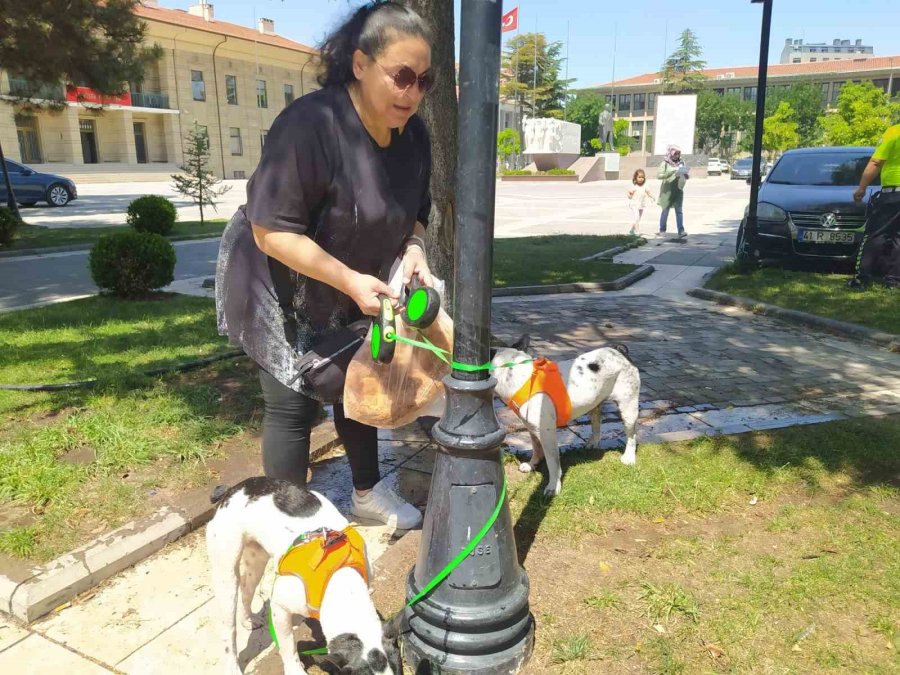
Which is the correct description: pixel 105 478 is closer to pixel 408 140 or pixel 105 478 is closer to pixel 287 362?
pixel 287 362

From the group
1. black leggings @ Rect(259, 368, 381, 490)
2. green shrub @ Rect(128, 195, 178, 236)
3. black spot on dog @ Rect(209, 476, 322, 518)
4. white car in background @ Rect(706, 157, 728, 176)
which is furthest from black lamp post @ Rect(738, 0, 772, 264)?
white car in background @ Rect(706, 157, 728, 176)

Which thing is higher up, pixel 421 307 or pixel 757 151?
pixel 757 151

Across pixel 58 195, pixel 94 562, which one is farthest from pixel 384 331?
pixel 58 195

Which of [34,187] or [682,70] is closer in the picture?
[34,187]

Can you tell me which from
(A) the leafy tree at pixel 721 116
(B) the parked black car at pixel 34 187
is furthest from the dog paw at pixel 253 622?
(A) the leafy tree at pixel 721 116

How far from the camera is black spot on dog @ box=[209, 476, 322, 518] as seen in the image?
2.11 metres

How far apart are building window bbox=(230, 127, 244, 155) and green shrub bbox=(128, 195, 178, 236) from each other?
39.9 meters

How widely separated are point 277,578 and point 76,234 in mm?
15935

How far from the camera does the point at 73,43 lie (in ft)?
40.2

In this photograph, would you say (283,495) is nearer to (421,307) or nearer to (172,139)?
(421,307)

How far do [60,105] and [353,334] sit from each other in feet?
54.2

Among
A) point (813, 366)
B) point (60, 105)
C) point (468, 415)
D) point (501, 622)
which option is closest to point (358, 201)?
point (468, 415)

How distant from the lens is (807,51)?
153500mm

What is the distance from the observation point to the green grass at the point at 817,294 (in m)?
6.99
